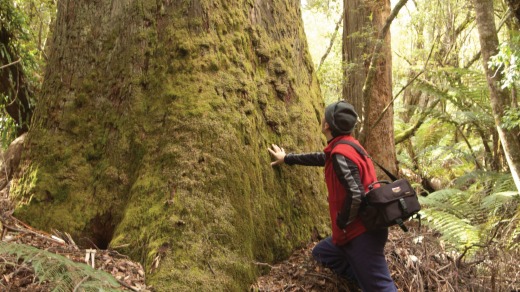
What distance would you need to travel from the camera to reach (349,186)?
10.1 feet

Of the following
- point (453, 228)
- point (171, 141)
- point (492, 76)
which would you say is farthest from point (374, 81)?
point (171, 141)

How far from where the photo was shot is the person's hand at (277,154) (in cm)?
383

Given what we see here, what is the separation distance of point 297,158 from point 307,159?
0.09 meters

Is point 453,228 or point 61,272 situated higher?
point 61,272

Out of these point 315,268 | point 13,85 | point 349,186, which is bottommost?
point 315,268

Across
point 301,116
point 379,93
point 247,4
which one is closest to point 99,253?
point 301,116

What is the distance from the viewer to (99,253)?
307 centimetres

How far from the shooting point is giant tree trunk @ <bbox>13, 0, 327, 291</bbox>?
10.5 ft

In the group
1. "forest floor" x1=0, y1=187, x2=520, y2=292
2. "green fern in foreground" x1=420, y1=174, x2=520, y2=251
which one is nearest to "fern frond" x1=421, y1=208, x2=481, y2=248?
"green fern in foreground" x1=420, y1=174, x2=520, y2=251

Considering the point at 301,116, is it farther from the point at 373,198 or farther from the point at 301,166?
the point at 373,198

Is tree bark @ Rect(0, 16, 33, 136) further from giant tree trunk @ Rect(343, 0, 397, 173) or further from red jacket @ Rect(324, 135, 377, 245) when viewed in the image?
giant tree trunk @ Rect(343, 0, 397, 173)

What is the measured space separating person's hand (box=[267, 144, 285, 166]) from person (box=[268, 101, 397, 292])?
458 mm

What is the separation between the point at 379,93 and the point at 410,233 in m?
4.62

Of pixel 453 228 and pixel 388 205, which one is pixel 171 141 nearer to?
pixel 388 205
